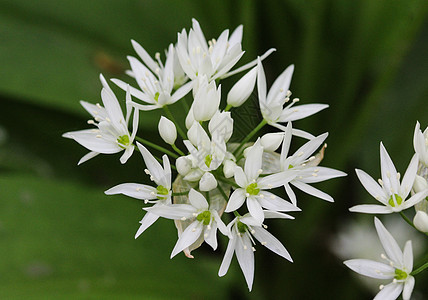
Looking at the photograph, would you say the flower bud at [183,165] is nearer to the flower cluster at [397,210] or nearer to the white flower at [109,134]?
the white flower at [109,134]

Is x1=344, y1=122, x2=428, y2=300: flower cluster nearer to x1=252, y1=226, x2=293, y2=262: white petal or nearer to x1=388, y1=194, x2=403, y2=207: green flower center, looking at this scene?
x1=388, y1=194, x2=403, y2=207: green flower center

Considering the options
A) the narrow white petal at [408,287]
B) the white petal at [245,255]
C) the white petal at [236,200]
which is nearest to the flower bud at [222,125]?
the white petal at [236,200]

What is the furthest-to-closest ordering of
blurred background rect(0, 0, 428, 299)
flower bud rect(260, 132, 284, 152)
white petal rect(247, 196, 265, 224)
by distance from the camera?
blurred background rect(0, 0, 428, 299) → flower bud rect(260, 132, 284, 152) → white petal rect(247, 196, 265, 224)

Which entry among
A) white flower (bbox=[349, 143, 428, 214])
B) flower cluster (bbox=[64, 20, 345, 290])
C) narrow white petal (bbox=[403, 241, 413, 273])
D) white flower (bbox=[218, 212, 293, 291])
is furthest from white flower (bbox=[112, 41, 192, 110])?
narrow white petal (bbox=[403, 241, 413, 273])

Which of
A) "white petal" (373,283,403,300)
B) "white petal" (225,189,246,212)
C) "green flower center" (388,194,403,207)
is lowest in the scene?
"white petal" (373,283,403,300)

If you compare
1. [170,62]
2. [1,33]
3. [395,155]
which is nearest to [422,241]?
[395,155]

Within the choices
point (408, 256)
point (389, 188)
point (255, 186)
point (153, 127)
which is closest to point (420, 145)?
point (389, 188)

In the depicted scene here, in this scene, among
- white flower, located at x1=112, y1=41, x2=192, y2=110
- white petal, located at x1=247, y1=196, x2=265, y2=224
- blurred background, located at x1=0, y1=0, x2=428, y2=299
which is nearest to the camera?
white petal, located at x1=247, y1=196, x2=265, y2=224
